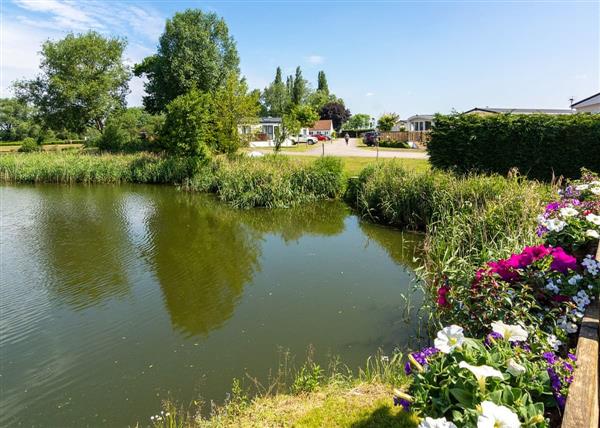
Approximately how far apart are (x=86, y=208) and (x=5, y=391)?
36.9ft

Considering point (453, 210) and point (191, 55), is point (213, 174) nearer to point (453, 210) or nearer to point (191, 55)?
point (453, 210)

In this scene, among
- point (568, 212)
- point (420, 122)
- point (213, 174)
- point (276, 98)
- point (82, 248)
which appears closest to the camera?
point (568, 212)

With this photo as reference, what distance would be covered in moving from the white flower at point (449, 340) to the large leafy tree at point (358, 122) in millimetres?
71038

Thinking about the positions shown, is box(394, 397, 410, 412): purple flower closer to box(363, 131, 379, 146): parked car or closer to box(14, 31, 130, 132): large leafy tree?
box(14, 31, 130, 132): large leafy tree

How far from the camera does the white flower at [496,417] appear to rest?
1.64 metres

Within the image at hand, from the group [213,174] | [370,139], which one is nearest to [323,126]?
[370,139]

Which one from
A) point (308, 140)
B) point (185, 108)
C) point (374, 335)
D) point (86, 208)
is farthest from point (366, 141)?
point (374, 335)

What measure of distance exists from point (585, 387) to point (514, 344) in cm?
52

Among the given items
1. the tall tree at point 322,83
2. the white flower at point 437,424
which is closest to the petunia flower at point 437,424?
the white flower at point 437,424

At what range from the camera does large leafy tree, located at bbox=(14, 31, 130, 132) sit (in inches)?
1135

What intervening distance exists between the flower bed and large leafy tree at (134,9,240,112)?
30661 millimetres

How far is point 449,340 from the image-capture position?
223 centimetres

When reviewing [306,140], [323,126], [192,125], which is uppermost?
[323,126]

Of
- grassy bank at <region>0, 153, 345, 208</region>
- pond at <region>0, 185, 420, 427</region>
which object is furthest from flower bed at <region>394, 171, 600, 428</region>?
grassy bank at <region>0, 153, 345, 208</region>
